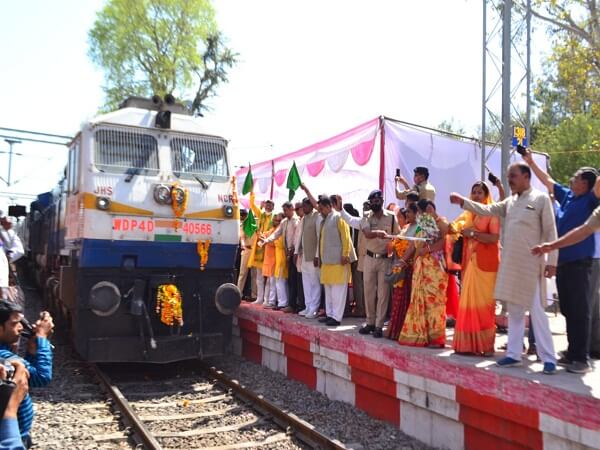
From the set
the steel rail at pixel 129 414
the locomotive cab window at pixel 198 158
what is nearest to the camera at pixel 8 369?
the steel rail at pixel 129 414

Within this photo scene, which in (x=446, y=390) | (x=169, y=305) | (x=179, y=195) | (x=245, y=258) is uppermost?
(x=179, y=195)

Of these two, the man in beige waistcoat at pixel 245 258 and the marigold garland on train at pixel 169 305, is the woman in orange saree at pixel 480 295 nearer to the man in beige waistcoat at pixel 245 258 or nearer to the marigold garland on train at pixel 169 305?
the marigold garland on train at pixel 169 305

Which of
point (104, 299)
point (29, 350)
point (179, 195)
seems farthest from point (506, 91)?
point (29, 350)

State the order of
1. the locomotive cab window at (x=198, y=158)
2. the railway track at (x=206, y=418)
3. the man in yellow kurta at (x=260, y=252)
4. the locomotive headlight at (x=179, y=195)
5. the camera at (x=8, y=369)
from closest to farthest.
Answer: the camera at (x=8, y=369), the railway track at (x=206, y=418), the locomotive headlight at (x=179, y=195), the locomotive cab window at (x=198, y=158), the man in yellow kurta at (x=260, y=252)

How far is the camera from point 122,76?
92.8 feet

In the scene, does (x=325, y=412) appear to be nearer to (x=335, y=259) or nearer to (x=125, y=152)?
(x=335, y=259)

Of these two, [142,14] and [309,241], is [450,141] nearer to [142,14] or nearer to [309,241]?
[309,241]

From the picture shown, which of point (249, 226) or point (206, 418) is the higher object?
point (249, 226)

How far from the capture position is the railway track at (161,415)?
5.24m

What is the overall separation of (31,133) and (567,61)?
18.5m

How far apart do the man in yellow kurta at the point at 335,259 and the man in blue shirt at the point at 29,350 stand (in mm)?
4354

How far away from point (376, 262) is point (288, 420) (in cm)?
207

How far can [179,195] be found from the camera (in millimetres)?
7406

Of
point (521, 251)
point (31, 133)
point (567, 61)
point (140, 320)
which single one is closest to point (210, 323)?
point (140, 320)
